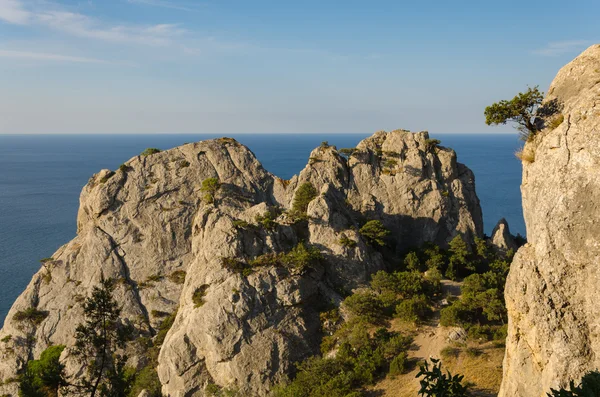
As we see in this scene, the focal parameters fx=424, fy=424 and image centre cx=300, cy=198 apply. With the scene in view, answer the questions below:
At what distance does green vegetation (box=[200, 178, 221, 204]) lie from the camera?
66.0m

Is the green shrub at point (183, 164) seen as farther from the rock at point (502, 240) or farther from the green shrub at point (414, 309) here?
the rock at point (502, 240)

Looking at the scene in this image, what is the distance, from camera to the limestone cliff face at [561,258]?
661 inches

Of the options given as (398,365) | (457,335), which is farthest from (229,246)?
(457,335)

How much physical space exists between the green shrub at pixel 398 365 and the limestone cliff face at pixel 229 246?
28.5ft

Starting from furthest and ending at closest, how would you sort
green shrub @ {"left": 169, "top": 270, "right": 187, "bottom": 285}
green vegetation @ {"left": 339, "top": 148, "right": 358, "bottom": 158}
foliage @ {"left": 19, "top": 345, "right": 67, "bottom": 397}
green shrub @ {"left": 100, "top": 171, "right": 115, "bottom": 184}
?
1. green shrub @ {"left": 100, "top": 171, "right": 115, "bottom": 184}
2. green vegetation @ {"left": 339, "top": 148, "right": 358, "bottom": 158}
3. green shrub @ {"left": 169, "top": 270, "right": 187, "bottom": 285}
4. foliage @ {"left": 19, "top": 345, "right": 67, "bottom": 397}

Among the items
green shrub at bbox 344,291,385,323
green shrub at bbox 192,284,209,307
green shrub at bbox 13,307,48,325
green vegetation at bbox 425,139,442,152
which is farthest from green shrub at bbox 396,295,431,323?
green shrub at bbox 13,307,48,325

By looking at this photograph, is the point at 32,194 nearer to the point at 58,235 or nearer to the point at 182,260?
the point at 58,235

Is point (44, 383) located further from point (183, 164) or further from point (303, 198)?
point (183, 164)

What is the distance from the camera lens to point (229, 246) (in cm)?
4700

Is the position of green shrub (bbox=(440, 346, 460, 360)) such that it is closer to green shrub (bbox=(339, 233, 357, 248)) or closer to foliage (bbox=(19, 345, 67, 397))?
green shrub (bbox=(339, 233, 357, 248))

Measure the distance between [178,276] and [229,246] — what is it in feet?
67.9

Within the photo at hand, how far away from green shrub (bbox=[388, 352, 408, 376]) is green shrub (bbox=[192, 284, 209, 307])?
19.2 metres

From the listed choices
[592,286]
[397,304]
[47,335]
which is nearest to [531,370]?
[592,286]

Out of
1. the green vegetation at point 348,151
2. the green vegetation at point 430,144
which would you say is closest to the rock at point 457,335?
the green vegetation at point 430,144
